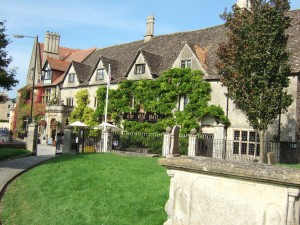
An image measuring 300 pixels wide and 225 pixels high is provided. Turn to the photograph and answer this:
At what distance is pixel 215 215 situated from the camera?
511 cm

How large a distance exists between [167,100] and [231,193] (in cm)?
2303

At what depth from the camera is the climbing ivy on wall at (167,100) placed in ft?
85.1

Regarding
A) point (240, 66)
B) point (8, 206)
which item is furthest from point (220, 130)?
point (8, 206)

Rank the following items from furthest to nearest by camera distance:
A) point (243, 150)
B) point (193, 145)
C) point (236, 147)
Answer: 1. point (236, 147)
2. point (243, 150)
3. point (193, 145)

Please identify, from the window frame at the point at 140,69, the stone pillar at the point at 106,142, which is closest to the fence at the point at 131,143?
the stone pillar at the point at 106,142

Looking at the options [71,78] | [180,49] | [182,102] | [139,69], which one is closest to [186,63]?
[182,102]

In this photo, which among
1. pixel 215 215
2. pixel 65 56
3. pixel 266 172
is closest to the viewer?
pixel 266 172

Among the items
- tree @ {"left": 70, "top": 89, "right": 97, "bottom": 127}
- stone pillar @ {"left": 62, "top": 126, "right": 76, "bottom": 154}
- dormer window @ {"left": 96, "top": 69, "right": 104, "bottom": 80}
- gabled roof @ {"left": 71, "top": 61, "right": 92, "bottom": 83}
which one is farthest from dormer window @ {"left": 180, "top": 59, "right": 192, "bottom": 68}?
gabled roof @ {"left": 71, "top": 61, "right": 92, "bottom": 83}

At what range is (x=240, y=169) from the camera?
484 centimetres

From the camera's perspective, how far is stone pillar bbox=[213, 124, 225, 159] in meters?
22.5

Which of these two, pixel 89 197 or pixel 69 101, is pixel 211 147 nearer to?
pixel 89 197

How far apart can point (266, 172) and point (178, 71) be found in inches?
914

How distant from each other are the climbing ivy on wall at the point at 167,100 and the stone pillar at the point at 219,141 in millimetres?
653

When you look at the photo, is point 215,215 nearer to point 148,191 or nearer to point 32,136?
point 148,191
